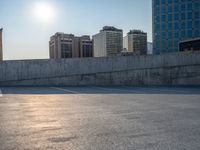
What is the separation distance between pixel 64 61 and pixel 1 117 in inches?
771

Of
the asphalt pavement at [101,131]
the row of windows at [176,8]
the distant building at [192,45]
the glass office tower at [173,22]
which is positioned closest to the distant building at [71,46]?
the glass office tower at [173,22]

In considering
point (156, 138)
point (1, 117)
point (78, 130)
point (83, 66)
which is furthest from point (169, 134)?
point (83, 66)

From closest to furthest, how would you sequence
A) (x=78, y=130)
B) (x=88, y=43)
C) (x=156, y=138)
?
(x=156, y=138)
(x=78, y=130)
(x=88, y=43)

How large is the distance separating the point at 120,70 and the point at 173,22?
69240 mm

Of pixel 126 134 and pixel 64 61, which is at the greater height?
pixel 64 61

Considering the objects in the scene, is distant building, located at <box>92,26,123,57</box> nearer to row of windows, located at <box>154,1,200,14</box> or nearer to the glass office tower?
the glass office tower

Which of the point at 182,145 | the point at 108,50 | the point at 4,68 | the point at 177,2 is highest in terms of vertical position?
the point at 177,2

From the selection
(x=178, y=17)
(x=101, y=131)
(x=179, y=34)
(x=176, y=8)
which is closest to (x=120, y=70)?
(x=101, y=131)

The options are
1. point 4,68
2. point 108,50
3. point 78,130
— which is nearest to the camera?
point 78,130

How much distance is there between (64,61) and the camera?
92.3ft

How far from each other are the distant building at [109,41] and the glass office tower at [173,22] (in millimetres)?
33511

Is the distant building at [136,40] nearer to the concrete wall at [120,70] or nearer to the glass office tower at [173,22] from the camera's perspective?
the glass office tower at [173,22]

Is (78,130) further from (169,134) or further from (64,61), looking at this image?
(64,61)

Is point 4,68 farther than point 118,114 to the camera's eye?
Yes
